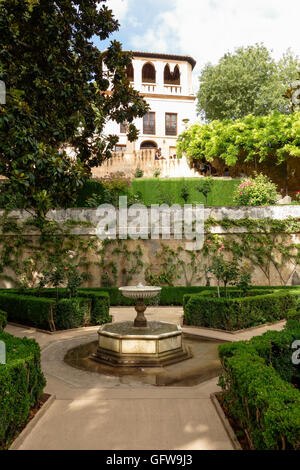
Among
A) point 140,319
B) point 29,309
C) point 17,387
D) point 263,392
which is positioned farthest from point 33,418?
point 29,309

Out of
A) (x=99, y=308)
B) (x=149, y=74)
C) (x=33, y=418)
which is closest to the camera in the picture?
(x=33, y=418)

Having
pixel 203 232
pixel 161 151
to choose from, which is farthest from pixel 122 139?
pixel 203 232

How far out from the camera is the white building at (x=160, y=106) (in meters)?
31.6

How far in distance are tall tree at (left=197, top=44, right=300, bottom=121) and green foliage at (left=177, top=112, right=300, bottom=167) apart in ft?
22.0

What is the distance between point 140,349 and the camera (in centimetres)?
679

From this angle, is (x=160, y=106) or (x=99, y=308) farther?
(x=160, y=106)

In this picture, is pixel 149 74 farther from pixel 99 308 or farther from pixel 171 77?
pixel 99 308

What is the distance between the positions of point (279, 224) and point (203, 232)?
3495 millimetres

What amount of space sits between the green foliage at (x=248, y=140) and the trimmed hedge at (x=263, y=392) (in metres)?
17.6

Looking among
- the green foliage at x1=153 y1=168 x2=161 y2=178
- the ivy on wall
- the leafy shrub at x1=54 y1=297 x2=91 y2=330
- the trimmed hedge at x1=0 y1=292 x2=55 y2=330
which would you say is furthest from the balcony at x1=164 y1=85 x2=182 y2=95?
the leafy shrub at x1=54 y1=297 x2=91 y2=330

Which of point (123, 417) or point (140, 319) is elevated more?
point (140, 319)

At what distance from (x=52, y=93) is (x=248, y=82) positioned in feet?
83.9

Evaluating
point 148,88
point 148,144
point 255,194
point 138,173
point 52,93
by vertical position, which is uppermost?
point 148,88
